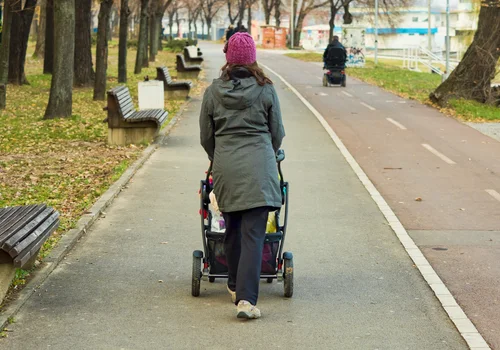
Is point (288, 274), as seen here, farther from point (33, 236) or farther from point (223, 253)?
point (33, 236)

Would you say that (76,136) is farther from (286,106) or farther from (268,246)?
(268,246)

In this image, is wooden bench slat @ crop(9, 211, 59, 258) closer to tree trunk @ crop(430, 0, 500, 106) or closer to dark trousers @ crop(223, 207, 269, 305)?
dark trousers @ crop(223, 207, 269, 305)

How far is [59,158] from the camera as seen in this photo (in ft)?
48.4

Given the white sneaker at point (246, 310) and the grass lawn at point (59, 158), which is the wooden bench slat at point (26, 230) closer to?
the grass lawn at point (59, 158)

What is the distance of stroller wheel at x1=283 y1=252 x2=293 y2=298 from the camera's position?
22.4 ft

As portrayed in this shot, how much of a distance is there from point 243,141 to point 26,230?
5.17 ft

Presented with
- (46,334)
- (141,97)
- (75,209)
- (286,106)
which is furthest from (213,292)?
(286,106)

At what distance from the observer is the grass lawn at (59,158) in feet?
36.9

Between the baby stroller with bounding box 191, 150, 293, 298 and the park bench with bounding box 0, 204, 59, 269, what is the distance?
3.61 feet

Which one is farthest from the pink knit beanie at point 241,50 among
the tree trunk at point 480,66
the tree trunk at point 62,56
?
the tree trunk at point 480,66

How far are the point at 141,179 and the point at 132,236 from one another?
3.55 m

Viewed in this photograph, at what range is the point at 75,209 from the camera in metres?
10.4

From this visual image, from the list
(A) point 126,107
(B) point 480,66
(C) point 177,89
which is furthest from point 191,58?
(A) point 126,107

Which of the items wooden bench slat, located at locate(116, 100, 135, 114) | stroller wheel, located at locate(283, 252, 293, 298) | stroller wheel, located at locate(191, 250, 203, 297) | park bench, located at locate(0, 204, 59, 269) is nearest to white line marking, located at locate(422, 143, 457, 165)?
wooden bench slat, located at locate(116, 100, 135, 114)
